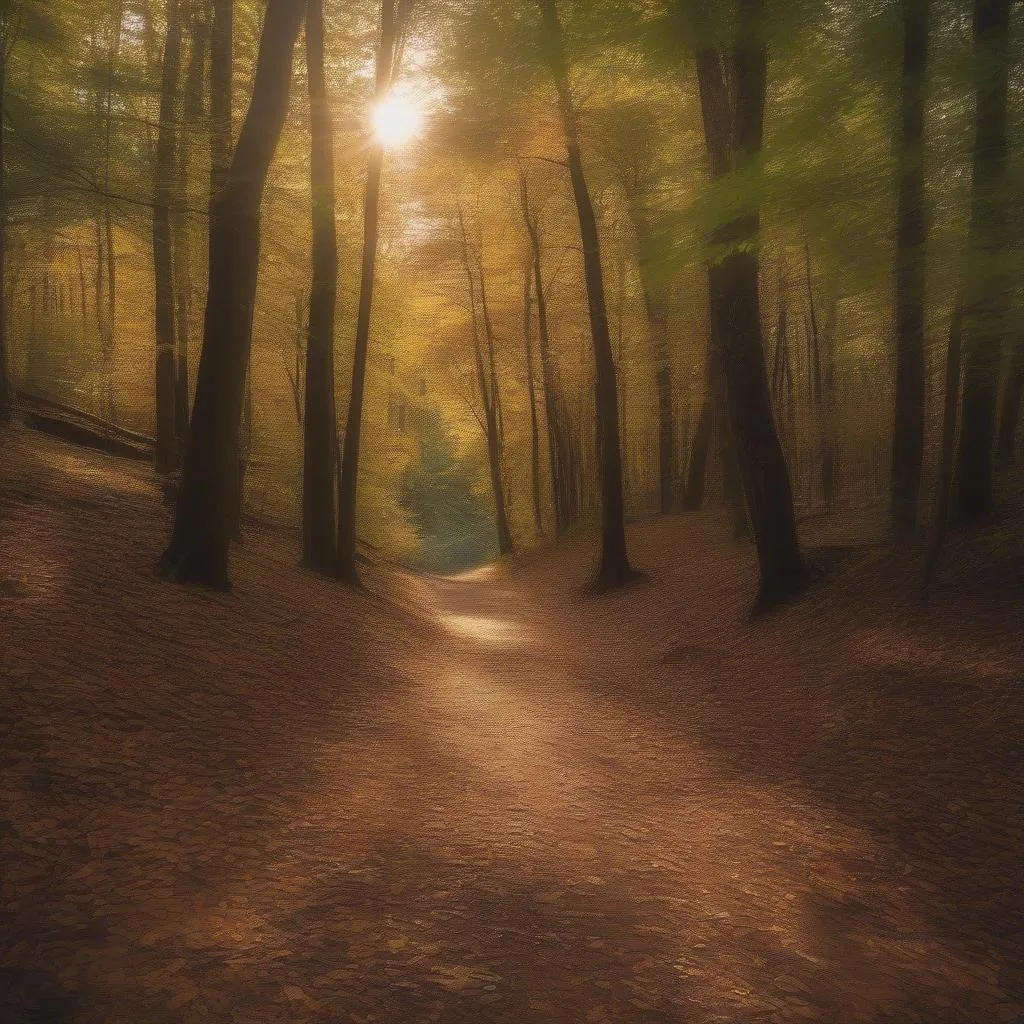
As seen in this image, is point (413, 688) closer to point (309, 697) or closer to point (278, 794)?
point (309, 697)

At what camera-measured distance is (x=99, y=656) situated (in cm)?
528

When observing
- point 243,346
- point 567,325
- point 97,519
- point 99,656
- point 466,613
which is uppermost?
point 567,325

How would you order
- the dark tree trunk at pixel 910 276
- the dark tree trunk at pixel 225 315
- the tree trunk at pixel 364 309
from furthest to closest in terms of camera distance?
1. the tree trunk at pixel 364 309
2. the dark tree trunk at pixel 225 315
3. the dark tree trunk at pixel 910 276

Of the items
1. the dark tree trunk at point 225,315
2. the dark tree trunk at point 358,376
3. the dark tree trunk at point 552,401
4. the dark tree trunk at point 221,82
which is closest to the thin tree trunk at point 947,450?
the dark tree trunk at point 225,315

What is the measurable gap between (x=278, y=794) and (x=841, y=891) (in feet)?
11.3

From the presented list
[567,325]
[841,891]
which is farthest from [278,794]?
[567,325]

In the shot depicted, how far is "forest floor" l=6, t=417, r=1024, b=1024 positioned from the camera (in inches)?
111

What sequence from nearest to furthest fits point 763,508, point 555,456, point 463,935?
point 463,935 → point 763,508 → point 555,456

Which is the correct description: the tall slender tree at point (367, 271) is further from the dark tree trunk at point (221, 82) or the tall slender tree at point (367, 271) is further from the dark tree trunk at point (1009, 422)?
the dark tree trunk at point (1009, 422)

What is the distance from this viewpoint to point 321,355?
1187 cm

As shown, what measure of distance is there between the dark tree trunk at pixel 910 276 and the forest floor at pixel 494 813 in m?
1.56

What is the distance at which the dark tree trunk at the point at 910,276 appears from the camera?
7266 mm

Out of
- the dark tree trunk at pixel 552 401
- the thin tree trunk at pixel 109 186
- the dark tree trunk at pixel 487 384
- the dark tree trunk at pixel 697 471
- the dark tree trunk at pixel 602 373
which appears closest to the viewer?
the thin tree trunk at pixel 109 186

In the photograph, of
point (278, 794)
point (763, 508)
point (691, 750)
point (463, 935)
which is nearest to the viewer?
point (463, 935)
